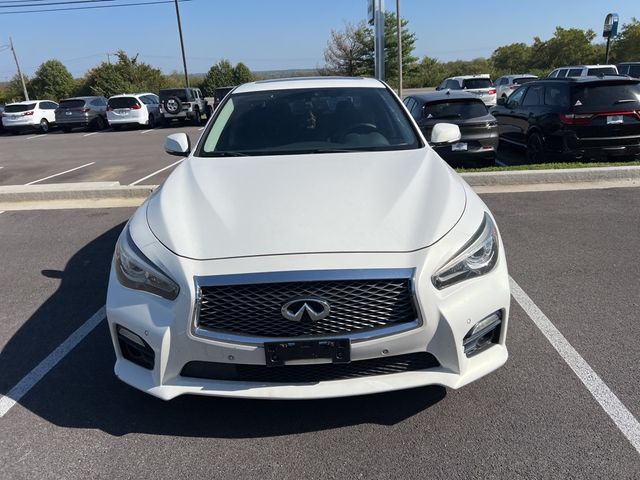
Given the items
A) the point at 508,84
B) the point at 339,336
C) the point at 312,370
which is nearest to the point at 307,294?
the point at 339,336

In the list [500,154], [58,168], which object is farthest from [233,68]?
[500,154]

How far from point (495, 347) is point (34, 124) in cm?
2692

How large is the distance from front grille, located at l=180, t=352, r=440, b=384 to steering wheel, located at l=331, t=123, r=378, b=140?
2.06m

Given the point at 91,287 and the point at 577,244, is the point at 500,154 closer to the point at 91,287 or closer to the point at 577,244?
the point at 577,244

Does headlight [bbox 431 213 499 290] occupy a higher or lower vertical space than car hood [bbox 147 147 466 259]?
lower

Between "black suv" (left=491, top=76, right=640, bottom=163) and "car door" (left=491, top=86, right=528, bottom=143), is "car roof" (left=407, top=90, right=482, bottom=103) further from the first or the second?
"car door" (left=491, top=86, right=528, bottom=143)

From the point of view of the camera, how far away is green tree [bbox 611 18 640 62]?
42938mm

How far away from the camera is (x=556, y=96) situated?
884cm

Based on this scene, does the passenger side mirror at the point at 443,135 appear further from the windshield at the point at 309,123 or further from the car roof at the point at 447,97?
the car roof at the point at 447,97

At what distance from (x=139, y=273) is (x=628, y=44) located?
52224mm

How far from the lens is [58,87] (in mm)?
51500

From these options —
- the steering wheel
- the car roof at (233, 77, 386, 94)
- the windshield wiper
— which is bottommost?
the windshield wiper

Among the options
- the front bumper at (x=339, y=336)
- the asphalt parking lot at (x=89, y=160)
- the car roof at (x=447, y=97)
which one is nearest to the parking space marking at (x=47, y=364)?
the front bumper at (x=339, y=336)

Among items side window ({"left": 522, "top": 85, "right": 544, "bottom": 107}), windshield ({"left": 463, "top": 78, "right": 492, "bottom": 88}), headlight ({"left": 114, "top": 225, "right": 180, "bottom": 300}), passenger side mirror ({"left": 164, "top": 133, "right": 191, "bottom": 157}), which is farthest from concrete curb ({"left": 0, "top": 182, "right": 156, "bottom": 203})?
windshield ({"left": 463, "top": 78, "right": 492, "bottom": 88})
